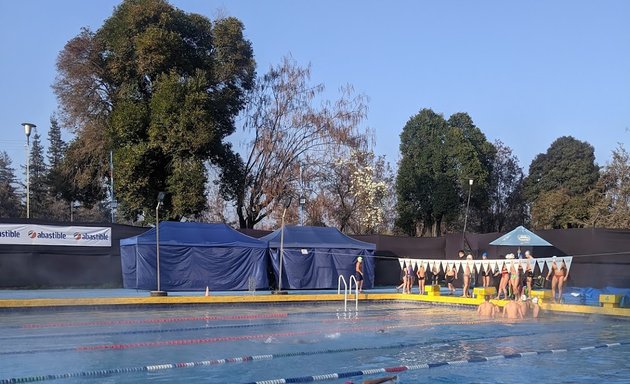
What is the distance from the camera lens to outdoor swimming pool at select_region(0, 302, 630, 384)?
32.5 ft

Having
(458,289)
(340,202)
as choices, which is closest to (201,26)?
(340,202)

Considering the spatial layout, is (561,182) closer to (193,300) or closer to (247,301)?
(247,301)

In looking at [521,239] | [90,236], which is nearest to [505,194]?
[521,239]

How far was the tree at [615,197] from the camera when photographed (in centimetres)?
3778

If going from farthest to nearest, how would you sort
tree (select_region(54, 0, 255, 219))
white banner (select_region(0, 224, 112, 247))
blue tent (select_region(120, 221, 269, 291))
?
tree (select_region(54, 0, 255, 219)) < blue tent (select_region(120, 221, 269, 291)) < white banner (select_region(0, 224, 112, 247))

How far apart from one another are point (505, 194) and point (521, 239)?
29.0 m

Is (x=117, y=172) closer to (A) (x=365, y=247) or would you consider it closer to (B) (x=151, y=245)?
(B) (x=151, y=245)

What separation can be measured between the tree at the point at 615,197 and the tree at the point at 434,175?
31.2 feet

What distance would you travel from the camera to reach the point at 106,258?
24.2 meters

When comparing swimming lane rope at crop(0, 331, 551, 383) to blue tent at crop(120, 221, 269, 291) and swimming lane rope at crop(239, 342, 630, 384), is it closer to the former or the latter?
swimming lane rope at crop(239, 342, 630, 384)

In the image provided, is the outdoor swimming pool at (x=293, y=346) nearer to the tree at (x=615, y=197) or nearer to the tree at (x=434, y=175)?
the tree at (x=615, y=197)

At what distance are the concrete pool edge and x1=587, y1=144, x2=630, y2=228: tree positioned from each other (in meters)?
19.5

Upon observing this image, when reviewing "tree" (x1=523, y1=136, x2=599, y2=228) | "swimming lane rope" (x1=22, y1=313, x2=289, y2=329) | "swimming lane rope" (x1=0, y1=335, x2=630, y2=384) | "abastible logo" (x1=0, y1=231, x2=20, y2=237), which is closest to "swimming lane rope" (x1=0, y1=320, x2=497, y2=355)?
"swimming lane rope" (x1=0, y1=335, x2=630, y2=384)

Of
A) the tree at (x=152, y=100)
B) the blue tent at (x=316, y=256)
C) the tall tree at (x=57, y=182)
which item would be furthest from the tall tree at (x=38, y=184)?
the blue tent at (x=316, y=256)
